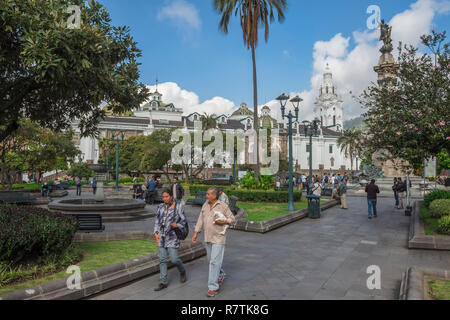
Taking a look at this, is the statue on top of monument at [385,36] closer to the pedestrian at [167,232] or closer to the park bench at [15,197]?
the pedestrian at [167,232]

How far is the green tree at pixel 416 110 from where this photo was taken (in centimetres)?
966

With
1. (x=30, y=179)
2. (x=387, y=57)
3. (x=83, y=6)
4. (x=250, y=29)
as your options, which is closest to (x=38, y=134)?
(x=250, y=29)

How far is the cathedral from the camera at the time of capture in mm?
69400

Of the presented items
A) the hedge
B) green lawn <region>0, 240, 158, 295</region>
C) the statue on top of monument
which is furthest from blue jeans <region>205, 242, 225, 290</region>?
the statue on top of monument

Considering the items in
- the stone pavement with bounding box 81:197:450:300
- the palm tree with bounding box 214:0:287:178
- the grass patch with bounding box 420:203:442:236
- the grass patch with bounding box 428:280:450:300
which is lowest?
the stone pavement with bounding box 81:197:450:300

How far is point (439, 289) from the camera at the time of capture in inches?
192

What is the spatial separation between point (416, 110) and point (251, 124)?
74.4m

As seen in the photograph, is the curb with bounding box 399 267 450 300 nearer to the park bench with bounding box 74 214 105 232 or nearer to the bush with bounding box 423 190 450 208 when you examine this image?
the park bench with bounding box 74 214 105 232

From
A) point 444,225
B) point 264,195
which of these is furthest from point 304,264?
point 264,195

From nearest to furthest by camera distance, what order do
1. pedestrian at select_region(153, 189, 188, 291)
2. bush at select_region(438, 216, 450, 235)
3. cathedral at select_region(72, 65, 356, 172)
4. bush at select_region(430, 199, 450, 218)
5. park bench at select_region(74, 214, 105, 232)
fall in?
pedestrian at select_region(153, 189, 188, 291)
bush at select_region(438, 216, 450, 235)
park bench at select_region(74, 214, 105, 232)
bush at select_region(430, 199, 450, 218)
cathedral at select_region(72, 65, 356, 172)

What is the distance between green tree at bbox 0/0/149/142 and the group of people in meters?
2.81

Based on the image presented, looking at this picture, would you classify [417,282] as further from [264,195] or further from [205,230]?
[264,195]

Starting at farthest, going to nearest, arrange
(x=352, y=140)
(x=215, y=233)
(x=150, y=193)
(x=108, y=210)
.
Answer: (x=352, y=140), (x=150, y=193), (x=108, y=210), (x=215, y=233)
